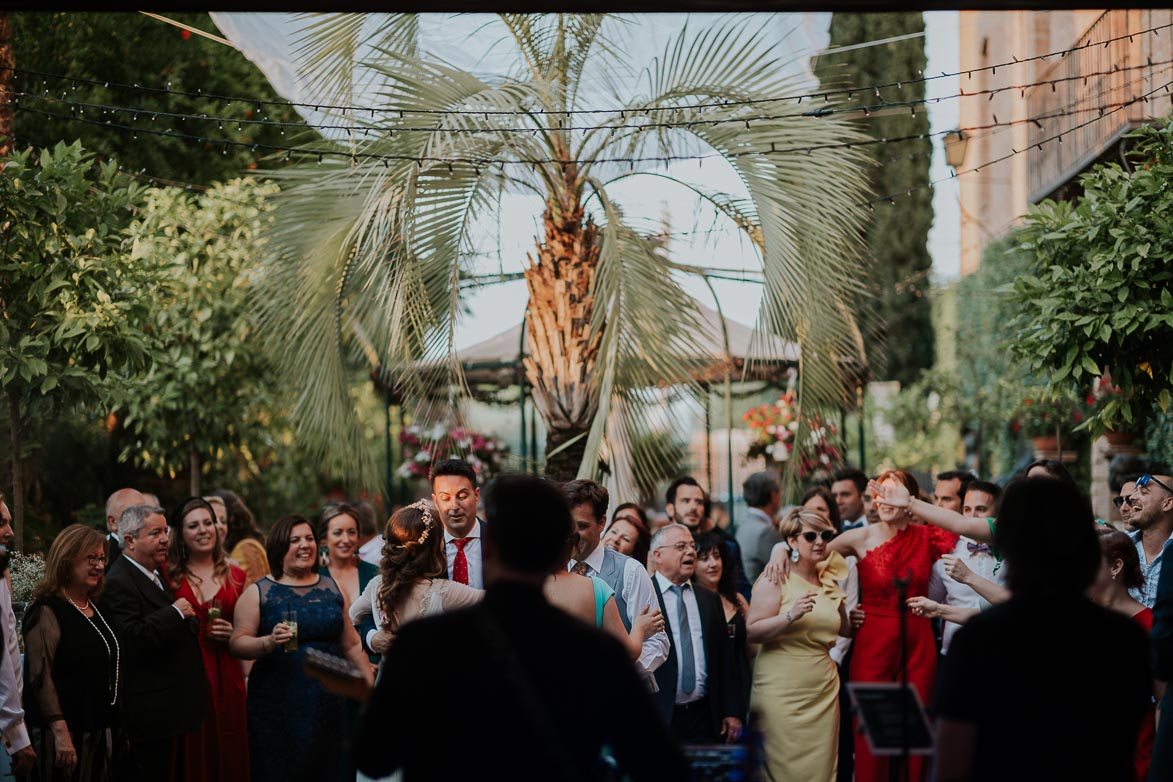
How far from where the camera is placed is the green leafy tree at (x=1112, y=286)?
21.4ft

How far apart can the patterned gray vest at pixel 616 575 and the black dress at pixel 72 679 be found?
7.60 ft

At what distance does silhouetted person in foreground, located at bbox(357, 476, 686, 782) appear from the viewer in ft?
9.11

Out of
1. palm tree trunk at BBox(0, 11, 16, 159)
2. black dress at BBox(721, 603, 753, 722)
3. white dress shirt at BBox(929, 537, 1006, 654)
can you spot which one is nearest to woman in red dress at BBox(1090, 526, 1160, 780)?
white dress shirt at BBox(929, 537, 1006, 654)

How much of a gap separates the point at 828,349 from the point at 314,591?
430 cm

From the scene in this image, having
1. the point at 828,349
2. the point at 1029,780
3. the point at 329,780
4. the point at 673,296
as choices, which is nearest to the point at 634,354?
the point at 673,296

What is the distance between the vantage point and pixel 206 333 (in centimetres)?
1177

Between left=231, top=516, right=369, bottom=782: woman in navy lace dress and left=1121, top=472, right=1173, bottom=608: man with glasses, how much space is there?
3.79m

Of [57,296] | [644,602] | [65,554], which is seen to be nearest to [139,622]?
[65,554]

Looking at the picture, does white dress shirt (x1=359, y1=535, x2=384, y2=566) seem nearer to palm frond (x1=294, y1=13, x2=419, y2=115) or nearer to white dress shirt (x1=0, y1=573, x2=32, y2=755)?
white dress shirt (x1=0, y1=573, x2=32, y2=755)

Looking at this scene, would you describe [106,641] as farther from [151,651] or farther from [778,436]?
[778,436]

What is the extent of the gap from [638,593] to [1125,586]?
7.31 ft

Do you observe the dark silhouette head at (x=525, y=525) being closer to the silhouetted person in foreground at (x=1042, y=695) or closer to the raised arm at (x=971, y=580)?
the silhouetted person in foreground at (x=1042, y=695)

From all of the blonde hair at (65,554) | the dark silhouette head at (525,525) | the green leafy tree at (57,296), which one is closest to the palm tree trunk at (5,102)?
the green leafy tree at (57,296)

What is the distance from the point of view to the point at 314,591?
20.7ft
